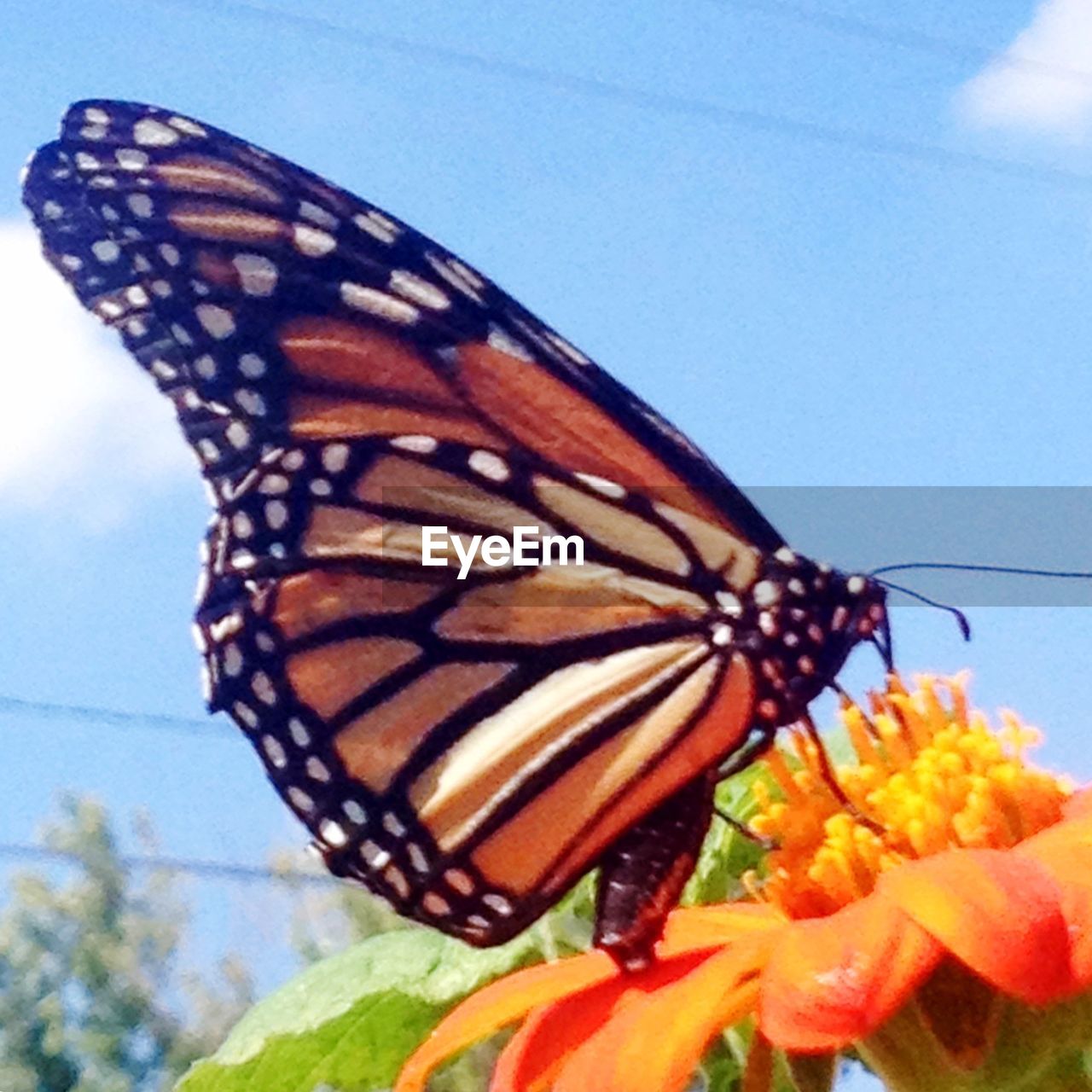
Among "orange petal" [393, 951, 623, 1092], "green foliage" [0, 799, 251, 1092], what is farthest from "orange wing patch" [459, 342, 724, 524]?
"green foliage" [0, 799, 251, 1092]

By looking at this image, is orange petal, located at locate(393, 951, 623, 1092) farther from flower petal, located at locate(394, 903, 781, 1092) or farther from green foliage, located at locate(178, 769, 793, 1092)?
green foliage, located at locate(178, 769, 793, 1092)

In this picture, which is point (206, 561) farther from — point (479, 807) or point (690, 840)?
point (690, 840)

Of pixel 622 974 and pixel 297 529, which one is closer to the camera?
pixel 622 974

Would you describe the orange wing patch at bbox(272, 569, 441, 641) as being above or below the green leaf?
above

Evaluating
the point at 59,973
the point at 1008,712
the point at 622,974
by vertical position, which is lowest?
the point at 59,973

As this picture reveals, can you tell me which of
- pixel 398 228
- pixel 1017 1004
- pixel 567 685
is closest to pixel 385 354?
pixel 398 228

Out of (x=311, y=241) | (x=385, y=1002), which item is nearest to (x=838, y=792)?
(x=385, y=1002)

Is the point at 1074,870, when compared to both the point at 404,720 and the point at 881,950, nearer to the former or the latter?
the point at 881,950
